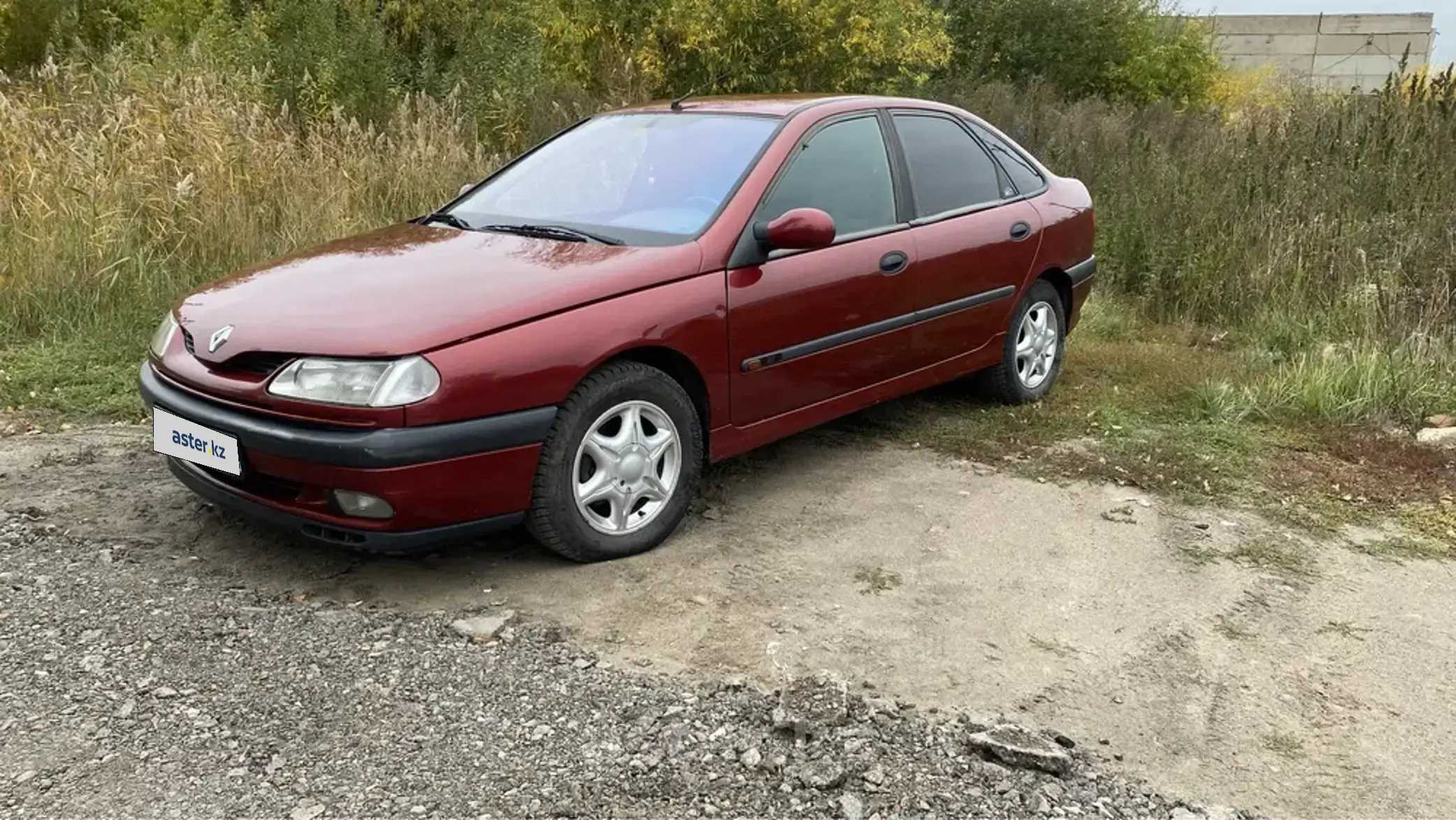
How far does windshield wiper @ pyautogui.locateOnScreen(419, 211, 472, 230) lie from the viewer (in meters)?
4.44

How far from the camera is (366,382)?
3227 mm

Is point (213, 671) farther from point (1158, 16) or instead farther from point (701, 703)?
point (1158, 16)

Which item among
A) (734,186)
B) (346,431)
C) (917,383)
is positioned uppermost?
(734,186)

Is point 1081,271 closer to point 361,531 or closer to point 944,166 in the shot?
point 944,166

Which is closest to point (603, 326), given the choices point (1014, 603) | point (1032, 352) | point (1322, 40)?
point (1014, 603)

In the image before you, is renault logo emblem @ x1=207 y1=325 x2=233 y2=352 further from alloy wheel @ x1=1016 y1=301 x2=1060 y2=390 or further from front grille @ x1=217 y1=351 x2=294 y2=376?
alloy wheel @ x1=1016 y1=301 x2=1060 y2=390

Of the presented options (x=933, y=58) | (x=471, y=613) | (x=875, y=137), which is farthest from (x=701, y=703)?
(x=933, y=58)

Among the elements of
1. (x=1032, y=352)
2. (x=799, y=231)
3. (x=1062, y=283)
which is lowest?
(x=1032, y=352)

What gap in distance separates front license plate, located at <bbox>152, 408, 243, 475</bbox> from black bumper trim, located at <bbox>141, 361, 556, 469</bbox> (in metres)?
0.03

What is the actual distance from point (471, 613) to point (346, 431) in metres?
0.65

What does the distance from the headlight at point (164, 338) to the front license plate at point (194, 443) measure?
0.21 metres

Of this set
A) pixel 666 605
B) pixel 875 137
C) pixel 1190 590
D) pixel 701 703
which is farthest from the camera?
pixel 875 137

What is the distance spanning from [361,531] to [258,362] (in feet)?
1.95

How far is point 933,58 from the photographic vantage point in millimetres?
12469
